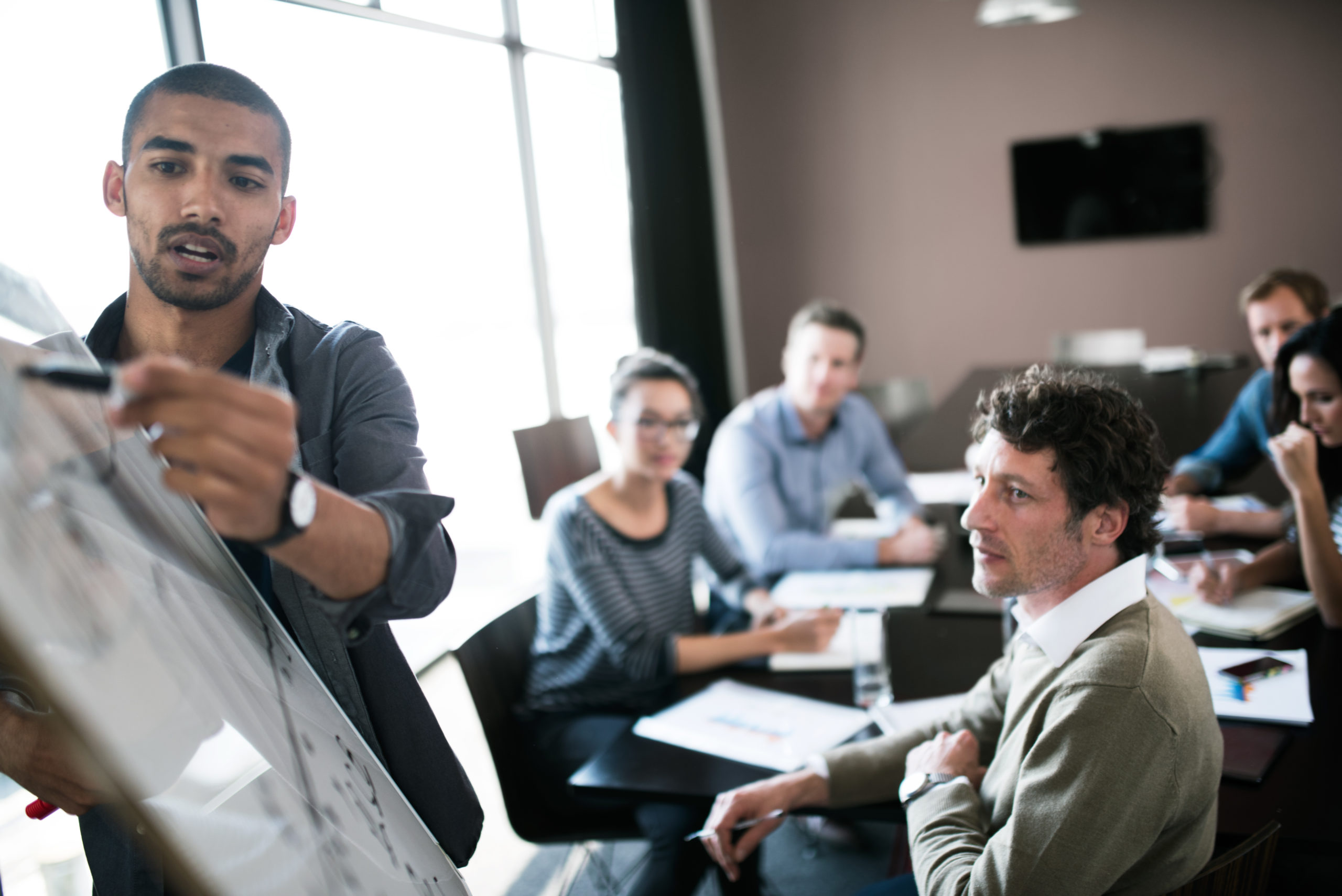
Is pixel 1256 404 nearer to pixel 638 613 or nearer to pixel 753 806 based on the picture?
pixel 638 613

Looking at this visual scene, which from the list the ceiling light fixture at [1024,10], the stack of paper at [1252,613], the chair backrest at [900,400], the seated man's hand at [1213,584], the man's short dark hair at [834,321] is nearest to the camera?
the stack of paper at [1252,613]

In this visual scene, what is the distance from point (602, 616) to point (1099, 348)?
4114 millimetres

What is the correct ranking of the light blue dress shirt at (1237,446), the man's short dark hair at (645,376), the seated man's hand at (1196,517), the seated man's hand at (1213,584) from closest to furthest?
1. the seated man's hand at (1213,584)
2. the man's short dark hair at (645,376)
3. the seated man's hand at (1196,517)
4. the light blue dress shirt at (1237,446)

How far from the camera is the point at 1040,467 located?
1195 mm

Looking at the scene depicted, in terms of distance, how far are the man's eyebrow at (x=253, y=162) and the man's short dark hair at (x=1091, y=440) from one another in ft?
2.94

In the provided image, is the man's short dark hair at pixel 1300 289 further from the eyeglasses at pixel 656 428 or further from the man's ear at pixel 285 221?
the man's ear at pixel 285 221

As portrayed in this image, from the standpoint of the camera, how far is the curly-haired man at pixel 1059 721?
103 cm

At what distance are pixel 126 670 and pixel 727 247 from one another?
19.9ft

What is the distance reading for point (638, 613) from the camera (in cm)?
199

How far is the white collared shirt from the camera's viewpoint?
1156mm

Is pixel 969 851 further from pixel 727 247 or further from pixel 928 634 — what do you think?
pixel 727 247

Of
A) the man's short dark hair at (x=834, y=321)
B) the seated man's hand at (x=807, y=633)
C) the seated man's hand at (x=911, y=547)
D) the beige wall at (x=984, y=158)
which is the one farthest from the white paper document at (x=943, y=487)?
the beige wall at (x=984, y=158)

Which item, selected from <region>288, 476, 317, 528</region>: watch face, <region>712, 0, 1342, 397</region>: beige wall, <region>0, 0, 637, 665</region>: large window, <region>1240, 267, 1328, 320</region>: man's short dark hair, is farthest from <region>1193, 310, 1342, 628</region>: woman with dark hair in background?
<region>712, 0, 1342, 397</region>: beige wall

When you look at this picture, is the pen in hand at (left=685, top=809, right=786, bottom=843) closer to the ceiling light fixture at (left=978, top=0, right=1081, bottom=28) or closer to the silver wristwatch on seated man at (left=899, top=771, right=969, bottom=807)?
the silver wristwatch on seated man at (left=899, top=771, right=969, bottom=807)
